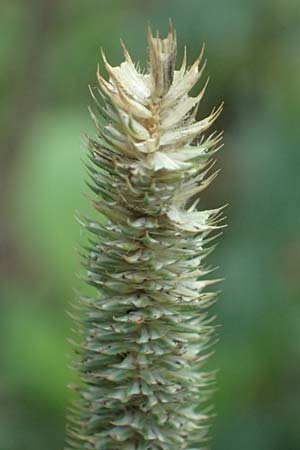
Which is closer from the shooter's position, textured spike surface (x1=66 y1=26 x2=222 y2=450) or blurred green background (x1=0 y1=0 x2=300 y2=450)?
textured spike surface (x1=66 y1=26 x2=222 y2=450)

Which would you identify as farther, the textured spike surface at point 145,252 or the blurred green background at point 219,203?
the blurred green background at point 219,203

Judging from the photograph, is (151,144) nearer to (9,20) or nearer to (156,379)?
(156,379)

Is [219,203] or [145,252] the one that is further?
[219,203]

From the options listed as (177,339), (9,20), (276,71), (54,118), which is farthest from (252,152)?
(177,339)
